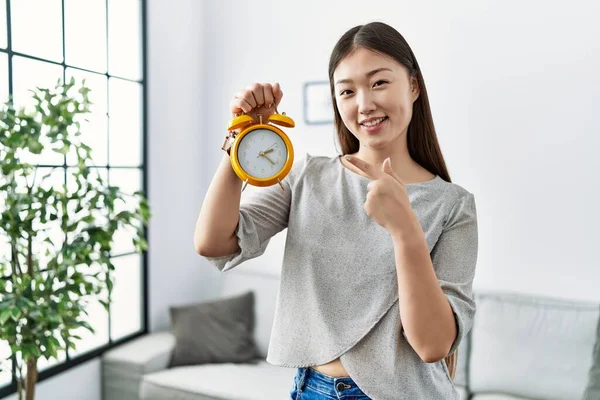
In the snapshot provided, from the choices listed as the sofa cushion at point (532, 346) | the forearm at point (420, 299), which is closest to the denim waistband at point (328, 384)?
the forearm at point (420, 299)

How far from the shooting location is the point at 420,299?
887mm

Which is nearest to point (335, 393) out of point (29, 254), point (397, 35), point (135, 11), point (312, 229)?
point (312, 229)

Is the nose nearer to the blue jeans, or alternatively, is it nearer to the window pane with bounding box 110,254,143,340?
the blue jeans

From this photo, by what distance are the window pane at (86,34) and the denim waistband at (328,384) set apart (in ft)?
6.81

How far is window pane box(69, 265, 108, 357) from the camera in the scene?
2676 mm

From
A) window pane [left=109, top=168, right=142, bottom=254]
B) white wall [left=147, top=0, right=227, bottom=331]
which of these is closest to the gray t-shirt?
window pane [left=109, top=168, right=142, bottom=254]

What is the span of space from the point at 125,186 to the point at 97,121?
0.39 m

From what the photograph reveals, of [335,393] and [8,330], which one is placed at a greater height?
[335,393]

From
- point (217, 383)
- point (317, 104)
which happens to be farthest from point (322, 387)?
point (317, 104)

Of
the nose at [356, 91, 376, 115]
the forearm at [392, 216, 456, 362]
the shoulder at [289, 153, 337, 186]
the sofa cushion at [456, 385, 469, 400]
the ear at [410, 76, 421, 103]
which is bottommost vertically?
the sofa cushion at [456, 385, 469, 400]

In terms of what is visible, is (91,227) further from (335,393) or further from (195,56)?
(195,56)

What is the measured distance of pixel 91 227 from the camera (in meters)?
2.02

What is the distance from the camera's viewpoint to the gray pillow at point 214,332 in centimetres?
A: 284

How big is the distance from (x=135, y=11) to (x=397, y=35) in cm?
235
